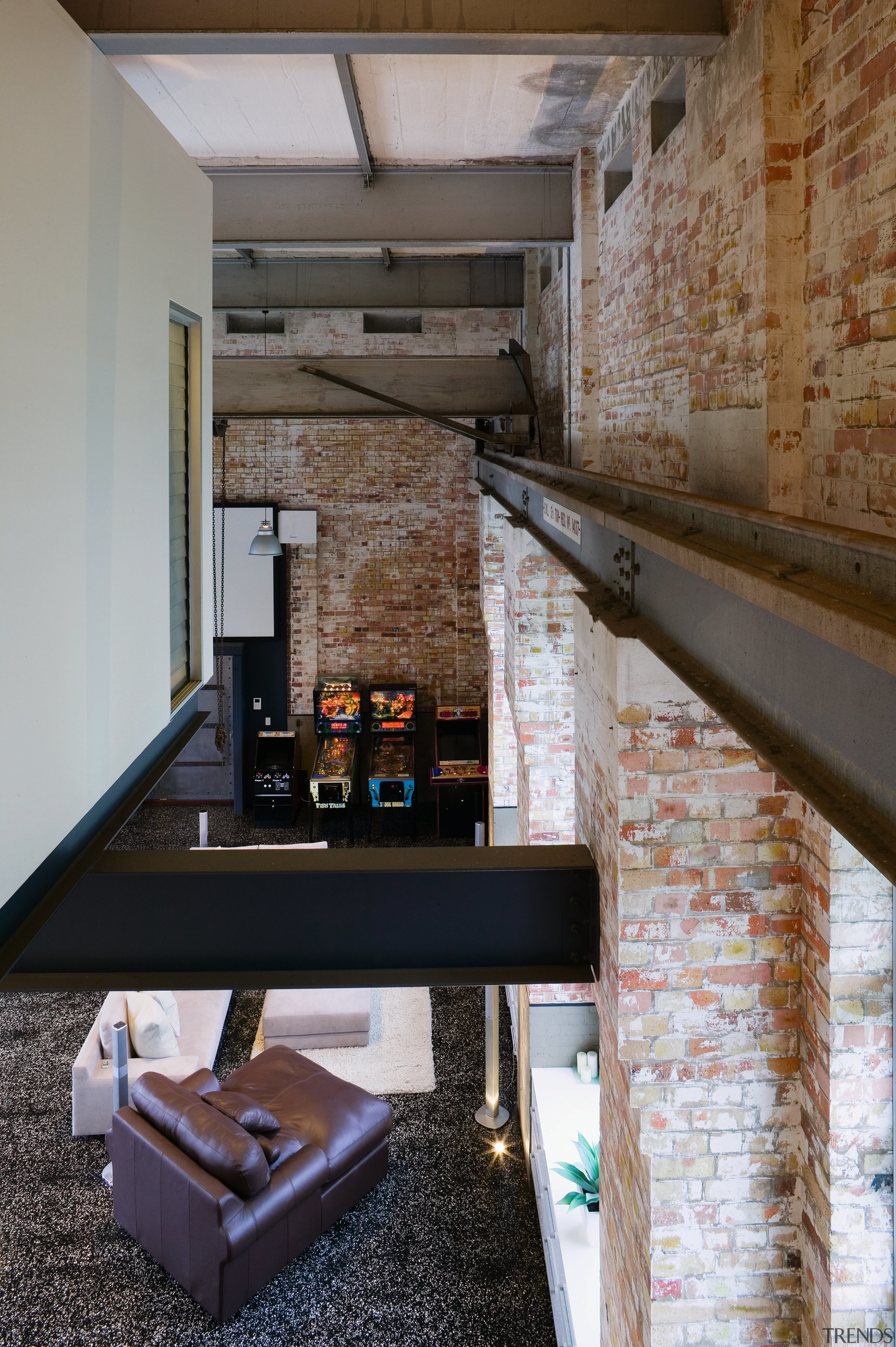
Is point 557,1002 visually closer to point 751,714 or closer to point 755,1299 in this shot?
point 755,1299

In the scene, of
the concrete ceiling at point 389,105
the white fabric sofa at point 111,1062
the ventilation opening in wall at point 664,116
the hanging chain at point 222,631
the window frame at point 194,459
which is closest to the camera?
the window frame at point 194,459

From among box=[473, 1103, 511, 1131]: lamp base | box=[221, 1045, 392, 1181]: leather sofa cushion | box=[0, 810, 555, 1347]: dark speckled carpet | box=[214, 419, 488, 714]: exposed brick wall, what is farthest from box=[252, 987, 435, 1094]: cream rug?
box=[214, 419, 488, 714]: exposed brick wall

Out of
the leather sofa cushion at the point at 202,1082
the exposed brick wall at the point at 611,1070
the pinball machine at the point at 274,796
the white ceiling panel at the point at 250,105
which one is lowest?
the leather sofa cushion at the point at 202,1082

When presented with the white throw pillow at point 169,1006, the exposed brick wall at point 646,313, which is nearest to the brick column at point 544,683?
the exposed brick wall at point 646,313

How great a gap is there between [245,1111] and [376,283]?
7.59 metres

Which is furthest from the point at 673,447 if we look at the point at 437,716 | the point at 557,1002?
the point at 437,716

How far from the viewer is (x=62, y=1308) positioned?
4.84 meters

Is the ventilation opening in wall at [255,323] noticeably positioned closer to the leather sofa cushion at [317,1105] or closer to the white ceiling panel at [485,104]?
the white ceiling panel at [485,104]

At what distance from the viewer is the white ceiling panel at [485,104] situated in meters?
4.22

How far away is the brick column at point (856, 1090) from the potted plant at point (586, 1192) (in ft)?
8.00

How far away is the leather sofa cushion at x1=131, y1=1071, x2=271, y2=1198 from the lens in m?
4.86

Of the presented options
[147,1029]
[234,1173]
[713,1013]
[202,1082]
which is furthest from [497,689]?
[713,1013]

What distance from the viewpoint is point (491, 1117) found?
634cm

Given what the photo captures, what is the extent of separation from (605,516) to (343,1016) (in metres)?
5.67
